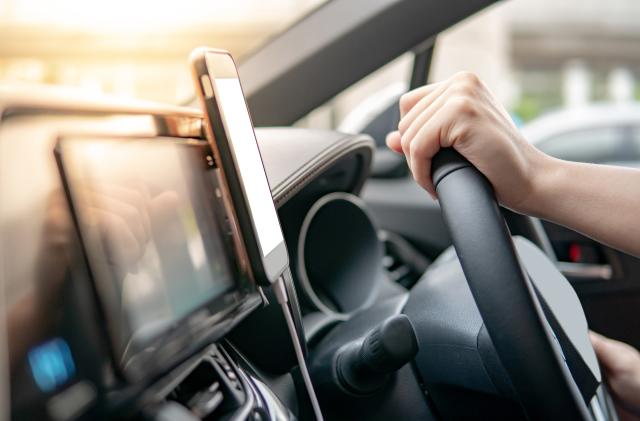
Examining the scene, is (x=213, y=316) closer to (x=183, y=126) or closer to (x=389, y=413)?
(x=183, y=126)

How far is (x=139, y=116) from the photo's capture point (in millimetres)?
743

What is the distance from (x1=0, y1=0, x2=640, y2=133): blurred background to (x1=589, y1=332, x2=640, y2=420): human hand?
1.37 ft

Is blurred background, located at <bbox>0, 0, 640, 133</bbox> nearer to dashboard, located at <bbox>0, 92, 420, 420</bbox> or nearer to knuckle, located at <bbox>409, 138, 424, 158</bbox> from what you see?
dashboard, located at <bbox>0, 92, 420, 420</bbox>

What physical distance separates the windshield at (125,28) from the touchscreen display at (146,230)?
1037mm

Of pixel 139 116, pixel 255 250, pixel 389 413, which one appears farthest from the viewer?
pixel 389 413

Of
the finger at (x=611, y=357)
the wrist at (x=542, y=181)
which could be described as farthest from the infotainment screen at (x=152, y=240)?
the finger at (x=611, y=357)

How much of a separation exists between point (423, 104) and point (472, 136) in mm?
82

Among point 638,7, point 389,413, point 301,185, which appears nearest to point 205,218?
point 301,185

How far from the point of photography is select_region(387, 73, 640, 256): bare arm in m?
0.87

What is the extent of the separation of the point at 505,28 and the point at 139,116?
61.2 ft

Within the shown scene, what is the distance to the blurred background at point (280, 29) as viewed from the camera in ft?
5.58

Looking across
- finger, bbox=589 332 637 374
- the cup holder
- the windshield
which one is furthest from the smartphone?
the windshield

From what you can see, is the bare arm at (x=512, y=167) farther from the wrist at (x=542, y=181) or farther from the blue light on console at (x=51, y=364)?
the blue light on console at (x=51, y=364)

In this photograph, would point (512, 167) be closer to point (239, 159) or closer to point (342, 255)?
point (239, 159)
